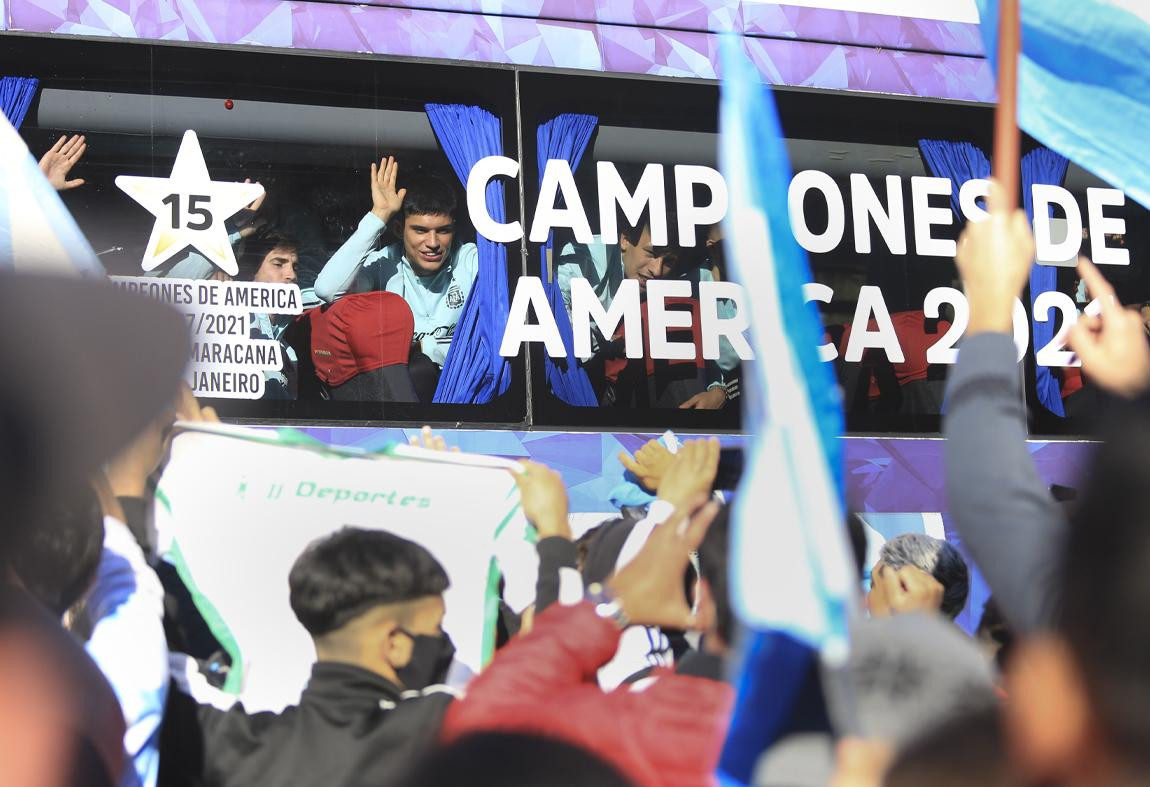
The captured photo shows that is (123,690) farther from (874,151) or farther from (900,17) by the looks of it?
(900,17)

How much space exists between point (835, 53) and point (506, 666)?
9.35 ft

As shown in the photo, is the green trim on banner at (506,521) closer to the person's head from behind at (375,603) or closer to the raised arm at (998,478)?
the person's head from behind at (375,603)

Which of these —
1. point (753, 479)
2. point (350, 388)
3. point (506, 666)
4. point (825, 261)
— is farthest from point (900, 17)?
point (753, 479)


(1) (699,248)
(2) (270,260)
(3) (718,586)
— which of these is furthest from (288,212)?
(3) (718,586)

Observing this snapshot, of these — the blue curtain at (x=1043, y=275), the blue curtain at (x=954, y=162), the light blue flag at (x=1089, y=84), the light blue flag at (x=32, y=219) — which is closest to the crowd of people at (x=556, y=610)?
the light blue flag at (x=32, y=219)

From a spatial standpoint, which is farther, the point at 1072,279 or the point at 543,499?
the point at 1072,279

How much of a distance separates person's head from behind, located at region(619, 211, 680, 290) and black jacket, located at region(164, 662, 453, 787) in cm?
149

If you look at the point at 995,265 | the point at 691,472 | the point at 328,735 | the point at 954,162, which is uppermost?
the point at 954,162

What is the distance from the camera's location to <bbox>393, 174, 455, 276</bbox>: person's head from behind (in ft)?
13.5

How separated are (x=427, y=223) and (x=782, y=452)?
2.56 metres

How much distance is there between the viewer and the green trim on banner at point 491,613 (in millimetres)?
3930

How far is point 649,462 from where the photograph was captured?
4.22 metres

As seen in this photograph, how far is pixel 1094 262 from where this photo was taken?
4.71m

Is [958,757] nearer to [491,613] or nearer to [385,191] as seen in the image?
[491,613]
